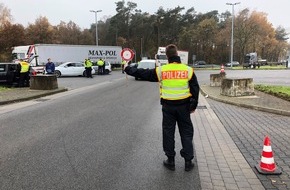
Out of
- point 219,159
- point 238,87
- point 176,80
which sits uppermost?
point 176,80

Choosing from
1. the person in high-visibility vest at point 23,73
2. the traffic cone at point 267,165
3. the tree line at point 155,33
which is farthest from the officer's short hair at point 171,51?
the tree line at point 155,33

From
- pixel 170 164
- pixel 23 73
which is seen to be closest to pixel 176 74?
pixel 170 164

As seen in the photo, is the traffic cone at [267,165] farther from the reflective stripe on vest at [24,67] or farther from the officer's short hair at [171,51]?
the reflective stripe on vest at [24,67]

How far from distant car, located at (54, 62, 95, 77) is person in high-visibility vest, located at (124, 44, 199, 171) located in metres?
28.0

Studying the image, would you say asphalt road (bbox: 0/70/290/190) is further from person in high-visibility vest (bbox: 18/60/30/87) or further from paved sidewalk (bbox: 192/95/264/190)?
person in high-visibility vest (bbox: 18/60/30/87)

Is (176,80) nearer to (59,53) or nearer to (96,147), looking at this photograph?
(96,147)

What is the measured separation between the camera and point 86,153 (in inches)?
233

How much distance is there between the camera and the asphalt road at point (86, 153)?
4.58 meters

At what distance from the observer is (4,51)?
56688 mm

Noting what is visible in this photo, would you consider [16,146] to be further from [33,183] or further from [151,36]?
[151,36]

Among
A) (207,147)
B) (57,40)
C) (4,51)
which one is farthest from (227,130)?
(57,40)

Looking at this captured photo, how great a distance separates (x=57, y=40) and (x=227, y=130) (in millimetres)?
81818

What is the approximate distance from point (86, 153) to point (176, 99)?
1941mm

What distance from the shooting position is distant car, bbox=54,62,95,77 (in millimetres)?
32031
